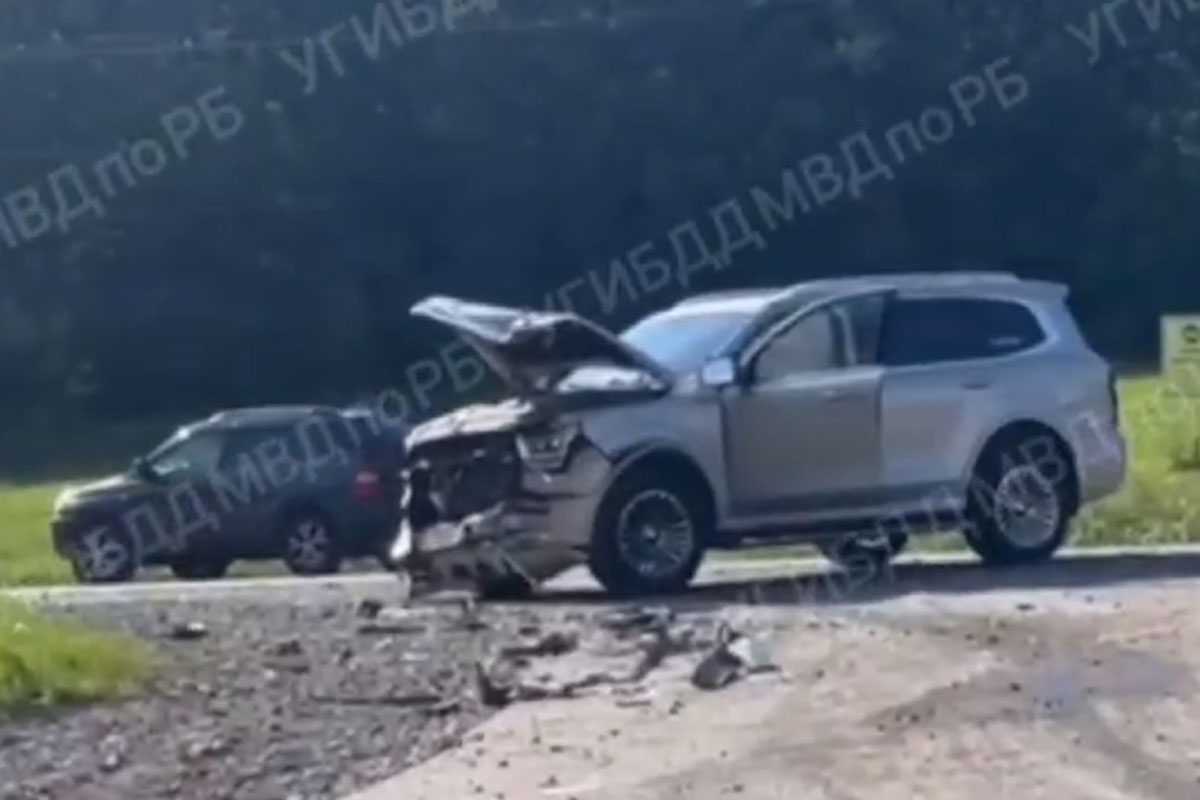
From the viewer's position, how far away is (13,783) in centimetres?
1286

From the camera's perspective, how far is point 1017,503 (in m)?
22.6

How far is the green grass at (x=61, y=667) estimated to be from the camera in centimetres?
1529

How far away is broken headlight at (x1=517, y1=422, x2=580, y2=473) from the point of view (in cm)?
2094

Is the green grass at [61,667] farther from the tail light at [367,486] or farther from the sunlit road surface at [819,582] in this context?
the tail light at [367,486]

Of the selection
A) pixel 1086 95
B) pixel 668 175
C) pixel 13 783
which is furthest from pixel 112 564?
pixel 1086 95

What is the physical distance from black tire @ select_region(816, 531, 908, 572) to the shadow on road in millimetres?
91

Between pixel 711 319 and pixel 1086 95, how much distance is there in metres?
36.9

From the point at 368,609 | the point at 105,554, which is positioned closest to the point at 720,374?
the point at 368,609

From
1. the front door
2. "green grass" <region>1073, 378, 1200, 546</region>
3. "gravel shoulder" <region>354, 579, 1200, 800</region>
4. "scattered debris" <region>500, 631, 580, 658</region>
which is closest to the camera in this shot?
"gravel shoulder" <region>354, 579, 1200, 800</region>

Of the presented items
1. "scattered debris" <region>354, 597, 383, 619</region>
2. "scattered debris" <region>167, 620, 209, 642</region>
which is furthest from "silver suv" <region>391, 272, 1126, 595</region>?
"scattered debris" <region>167, 620, 209, 642</region>

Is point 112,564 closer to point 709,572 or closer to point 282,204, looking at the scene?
point 709,572

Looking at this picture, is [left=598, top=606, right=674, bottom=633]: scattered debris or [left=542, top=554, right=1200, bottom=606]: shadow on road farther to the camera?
[left=542, top=554, right=1200, bottom=606]: shadow on road

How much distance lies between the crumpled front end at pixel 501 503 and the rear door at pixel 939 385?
2.24 metres

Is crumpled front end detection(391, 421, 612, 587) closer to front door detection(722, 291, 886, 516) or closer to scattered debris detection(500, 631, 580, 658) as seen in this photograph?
front door detection(722, 291, 886, 516)
